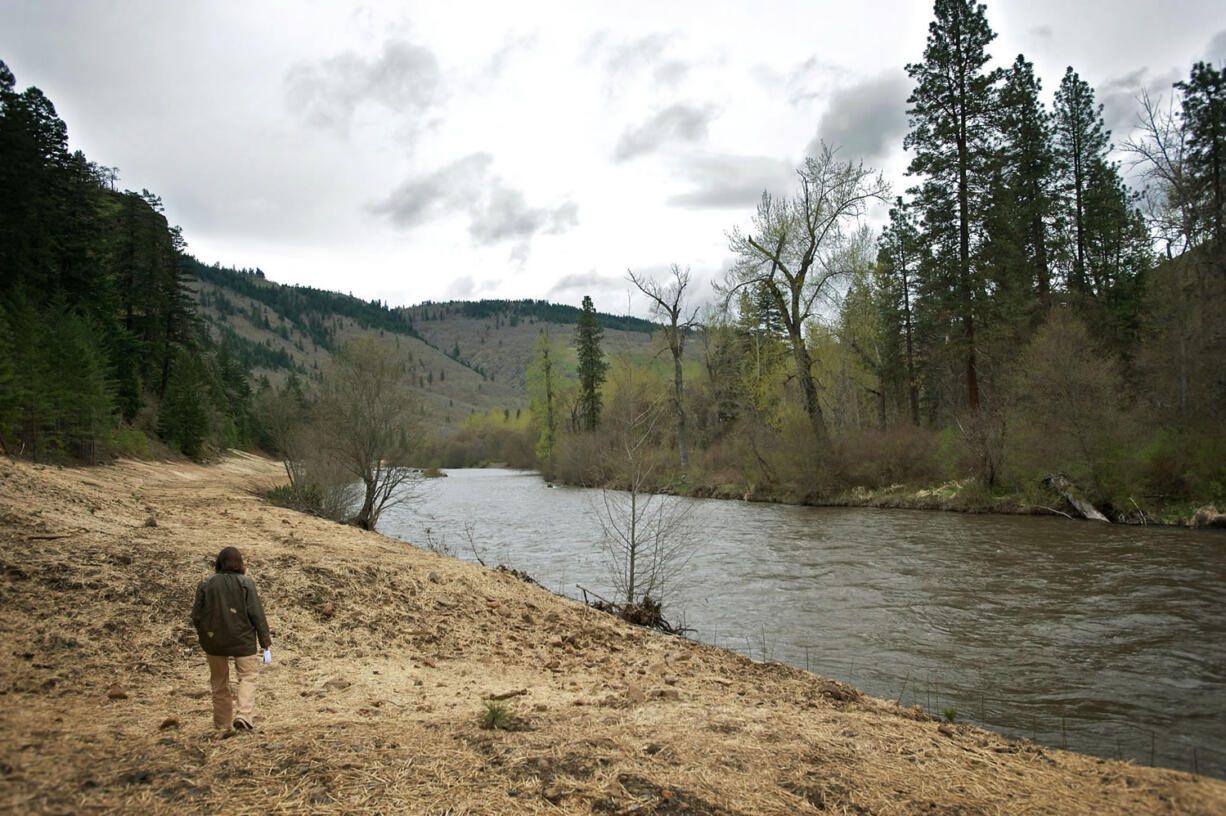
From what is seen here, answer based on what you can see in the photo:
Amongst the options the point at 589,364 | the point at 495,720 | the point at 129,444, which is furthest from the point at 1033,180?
the point at 129,444

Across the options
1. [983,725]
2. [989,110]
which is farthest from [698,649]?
[989,110]

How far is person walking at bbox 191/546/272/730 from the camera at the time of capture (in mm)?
5188

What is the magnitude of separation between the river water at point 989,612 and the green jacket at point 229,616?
21.2 feet

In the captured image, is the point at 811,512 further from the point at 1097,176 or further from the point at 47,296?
→ the point at 47,296

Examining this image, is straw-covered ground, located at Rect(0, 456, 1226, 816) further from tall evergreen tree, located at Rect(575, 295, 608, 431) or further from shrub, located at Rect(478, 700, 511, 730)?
tall evergreen tree, located at Rect(575, 295, 608, 431)

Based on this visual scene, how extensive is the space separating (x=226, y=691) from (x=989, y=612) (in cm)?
1069

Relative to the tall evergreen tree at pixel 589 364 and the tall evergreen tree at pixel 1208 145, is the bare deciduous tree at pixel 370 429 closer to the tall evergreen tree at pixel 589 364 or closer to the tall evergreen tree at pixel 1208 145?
the tall evergreen tree at pixel 1208 145

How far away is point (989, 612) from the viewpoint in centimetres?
1088

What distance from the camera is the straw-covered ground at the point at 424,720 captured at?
4012 millimetres

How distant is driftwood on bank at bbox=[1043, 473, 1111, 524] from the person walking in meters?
22.0

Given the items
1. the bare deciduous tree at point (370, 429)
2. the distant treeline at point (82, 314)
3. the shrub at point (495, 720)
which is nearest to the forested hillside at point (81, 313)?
the distant treeline at point (82, 314)

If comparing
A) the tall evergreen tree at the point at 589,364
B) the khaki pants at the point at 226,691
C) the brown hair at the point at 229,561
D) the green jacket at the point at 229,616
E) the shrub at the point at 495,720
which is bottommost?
the shrub at the point at 495,720

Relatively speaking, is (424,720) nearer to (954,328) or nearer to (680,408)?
(954,328)

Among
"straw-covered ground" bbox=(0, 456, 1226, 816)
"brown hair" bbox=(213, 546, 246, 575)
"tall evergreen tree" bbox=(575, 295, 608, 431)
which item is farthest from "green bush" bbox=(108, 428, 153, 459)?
"tall evergreen tree" bbox=(575, 295, 608, 431)
